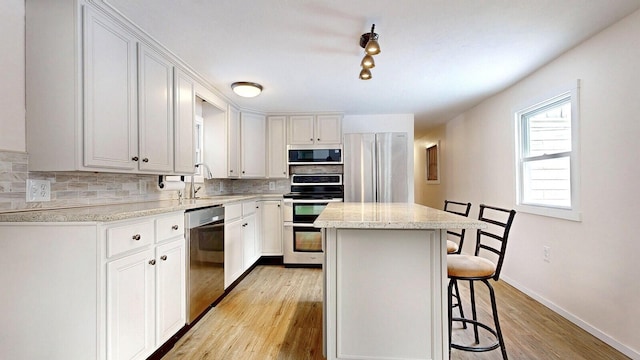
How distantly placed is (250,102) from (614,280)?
3851mm

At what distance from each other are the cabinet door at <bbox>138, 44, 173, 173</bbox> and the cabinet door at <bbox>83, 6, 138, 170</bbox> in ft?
0.20

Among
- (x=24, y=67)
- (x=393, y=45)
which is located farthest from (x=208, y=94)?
(x=393, y=45)

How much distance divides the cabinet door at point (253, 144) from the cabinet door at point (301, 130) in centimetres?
42

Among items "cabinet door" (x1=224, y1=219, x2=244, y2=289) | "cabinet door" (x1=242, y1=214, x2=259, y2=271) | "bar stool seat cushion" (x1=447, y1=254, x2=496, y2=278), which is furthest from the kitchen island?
"cabinet door" (x1=242, y1=214, x2=259, y2=271)

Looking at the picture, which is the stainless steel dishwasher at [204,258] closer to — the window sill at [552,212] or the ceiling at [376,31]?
the ceiling at [376,31]

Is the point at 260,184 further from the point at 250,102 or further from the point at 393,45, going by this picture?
the point at 393,45

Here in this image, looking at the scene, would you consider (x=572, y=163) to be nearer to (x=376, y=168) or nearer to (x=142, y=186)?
(x=376, y=168)

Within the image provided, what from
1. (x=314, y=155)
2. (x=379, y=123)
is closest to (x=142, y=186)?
(x=314, y=155)

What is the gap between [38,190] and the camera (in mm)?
1659

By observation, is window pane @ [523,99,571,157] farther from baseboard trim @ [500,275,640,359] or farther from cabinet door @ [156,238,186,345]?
cabinet door @ [156,238,186,345]

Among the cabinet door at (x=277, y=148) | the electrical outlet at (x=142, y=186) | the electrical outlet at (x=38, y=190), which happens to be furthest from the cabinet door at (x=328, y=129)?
the electrical outlet at (x=38, y=190)

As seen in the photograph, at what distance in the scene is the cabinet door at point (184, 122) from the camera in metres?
2.46

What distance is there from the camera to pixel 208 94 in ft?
10.2

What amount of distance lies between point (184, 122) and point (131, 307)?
1595 millimetres
